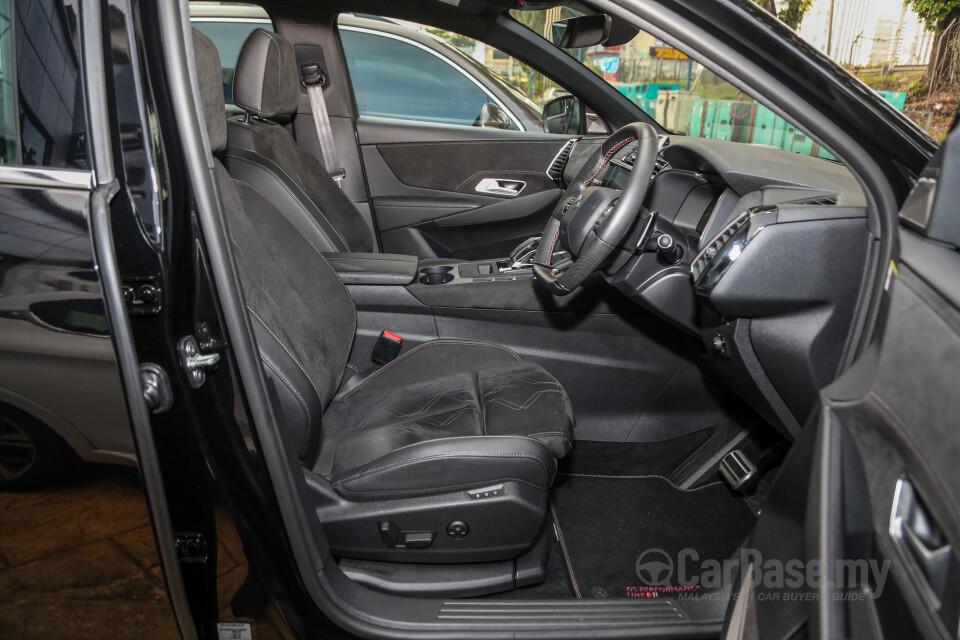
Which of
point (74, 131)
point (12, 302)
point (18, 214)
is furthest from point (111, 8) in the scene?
point (12, 302)

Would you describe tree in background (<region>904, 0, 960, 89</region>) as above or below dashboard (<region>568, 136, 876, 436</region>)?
above

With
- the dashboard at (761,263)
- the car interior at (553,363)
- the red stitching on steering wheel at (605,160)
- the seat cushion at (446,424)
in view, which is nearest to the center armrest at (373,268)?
the car interior at (553,363)

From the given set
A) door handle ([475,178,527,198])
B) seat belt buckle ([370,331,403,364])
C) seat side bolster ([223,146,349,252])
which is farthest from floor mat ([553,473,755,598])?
door handle ([475,178,527,198])

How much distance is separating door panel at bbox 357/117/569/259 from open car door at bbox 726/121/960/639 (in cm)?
238

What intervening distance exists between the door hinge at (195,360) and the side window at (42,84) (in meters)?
0.26

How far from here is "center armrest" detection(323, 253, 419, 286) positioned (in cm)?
201

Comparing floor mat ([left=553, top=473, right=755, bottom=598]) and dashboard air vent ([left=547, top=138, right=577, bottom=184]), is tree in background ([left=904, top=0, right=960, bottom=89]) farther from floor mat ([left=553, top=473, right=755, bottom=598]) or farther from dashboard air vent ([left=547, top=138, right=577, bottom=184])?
floor mat ([left=553, top=473, right=755, bottom=598])

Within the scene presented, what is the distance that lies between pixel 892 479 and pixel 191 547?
3.03 feet

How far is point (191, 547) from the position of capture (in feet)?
3.34

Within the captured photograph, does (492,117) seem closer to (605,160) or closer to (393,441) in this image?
(605,160)

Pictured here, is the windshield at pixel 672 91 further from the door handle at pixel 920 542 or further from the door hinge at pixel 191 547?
the door hinge at pixel 191 547

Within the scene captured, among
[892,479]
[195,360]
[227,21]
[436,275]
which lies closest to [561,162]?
[436,275]

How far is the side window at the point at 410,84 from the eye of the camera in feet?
10.6

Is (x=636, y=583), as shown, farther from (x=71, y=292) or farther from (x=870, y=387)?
(x=71, y=292)
